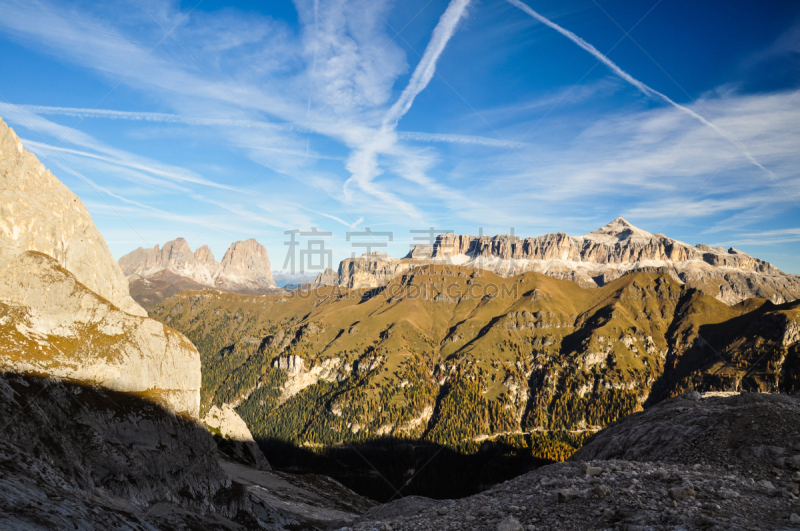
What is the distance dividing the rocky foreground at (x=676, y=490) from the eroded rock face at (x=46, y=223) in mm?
68374

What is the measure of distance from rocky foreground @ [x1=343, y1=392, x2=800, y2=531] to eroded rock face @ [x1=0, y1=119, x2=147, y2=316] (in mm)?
68374

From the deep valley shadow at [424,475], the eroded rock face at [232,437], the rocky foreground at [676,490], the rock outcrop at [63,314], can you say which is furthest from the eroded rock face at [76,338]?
the deep valley shadow at [424,475]

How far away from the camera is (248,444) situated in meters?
132

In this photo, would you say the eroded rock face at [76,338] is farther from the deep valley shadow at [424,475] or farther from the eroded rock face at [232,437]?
the deep valley shadow at [424,475]

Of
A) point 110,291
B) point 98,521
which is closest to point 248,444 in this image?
point 110,291

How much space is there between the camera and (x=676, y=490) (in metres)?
14.6

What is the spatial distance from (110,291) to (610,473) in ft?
300

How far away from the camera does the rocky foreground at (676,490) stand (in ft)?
43.3

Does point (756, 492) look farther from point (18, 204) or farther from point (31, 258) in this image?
point (18, 204)

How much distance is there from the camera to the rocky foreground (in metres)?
13.2

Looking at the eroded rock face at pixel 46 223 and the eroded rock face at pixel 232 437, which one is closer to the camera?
the eroded rock face at pixel 46 223

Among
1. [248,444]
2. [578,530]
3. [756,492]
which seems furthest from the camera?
[248,444]

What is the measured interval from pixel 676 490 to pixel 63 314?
232 ft

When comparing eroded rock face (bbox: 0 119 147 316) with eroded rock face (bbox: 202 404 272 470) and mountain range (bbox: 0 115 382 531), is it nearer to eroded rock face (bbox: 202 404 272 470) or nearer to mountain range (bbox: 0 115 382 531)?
mountain range (bbox: 0 115 382 531)
